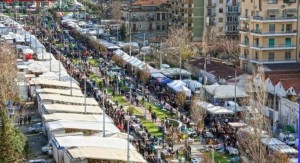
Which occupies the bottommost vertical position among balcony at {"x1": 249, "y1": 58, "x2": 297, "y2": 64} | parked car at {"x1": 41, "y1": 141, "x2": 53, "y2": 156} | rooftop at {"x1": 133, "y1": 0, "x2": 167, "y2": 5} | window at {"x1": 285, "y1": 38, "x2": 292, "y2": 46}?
parked car at {"x1": 41, "y1": 141, "x2": 53, "y2": 156}

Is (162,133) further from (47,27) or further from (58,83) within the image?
(47,27)

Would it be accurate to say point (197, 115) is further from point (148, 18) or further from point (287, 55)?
point (148, 18)

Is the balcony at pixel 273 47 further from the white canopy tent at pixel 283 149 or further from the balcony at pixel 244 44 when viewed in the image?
the white canopy tent at pixel 283 149

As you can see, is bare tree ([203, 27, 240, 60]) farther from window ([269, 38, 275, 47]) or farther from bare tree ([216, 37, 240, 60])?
window ([269, 38, 275, 47])

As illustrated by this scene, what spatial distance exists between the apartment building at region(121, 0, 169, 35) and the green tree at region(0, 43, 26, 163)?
20280 millimetres

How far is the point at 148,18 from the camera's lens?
7738cm

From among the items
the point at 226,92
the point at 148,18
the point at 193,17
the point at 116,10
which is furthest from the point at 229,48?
the point at 116,10

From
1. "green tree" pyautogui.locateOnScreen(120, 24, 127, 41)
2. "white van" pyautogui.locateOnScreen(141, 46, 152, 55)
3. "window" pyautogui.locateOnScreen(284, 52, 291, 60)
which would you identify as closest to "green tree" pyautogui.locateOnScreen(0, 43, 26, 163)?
"white van" pyautogui.locateOnScreen(141, 46, 152, 55)

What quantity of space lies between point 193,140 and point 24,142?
8773 millimetres

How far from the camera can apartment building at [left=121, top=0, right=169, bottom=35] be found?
77188mm

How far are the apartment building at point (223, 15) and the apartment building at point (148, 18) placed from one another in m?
9.63

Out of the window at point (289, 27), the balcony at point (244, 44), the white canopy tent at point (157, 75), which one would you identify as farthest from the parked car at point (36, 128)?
the window at point (289, 27)

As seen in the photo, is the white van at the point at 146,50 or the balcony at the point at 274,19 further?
the white van at the point at 146,50

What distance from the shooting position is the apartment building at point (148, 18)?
77188 mm
